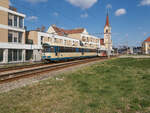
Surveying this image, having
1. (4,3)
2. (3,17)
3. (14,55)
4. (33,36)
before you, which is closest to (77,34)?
(33,36)

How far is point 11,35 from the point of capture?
2530 cm

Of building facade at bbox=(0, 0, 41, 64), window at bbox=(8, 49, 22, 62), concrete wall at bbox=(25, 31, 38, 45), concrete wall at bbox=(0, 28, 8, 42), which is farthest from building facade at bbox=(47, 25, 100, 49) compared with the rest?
concrete wall at bbox=(0, 28, 8, 42)

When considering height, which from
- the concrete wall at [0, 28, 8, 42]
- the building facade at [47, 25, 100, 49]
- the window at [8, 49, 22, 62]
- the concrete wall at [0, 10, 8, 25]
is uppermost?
the building facade at [47, 25, 100, 49]

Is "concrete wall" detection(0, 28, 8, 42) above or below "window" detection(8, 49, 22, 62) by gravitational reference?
above

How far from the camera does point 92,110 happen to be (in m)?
3.94

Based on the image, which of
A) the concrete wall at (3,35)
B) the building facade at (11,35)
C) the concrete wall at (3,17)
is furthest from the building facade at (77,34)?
the concrete wall at (3,35)

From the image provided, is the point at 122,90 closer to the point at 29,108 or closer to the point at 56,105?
the point at 56,105

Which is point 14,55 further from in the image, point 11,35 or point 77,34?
point 77,34

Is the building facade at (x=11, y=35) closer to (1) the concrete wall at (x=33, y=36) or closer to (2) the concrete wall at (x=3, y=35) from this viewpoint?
(2) the concrete wall at (x=3, y=35)

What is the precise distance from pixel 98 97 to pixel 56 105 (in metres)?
1.72

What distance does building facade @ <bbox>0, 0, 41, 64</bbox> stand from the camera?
23117mm

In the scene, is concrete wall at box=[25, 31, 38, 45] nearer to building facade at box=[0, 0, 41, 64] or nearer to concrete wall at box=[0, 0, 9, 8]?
building facade at box=[0, 0, 41, 64]

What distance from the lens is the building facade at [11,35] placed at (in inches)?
910

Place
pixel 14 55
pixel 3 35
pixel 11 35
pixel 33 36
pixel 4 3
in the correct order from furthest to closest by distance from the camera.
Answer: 1. pixel 33 36
2. pixel 11 35
3. pixel 14 55
4. pixel 4 3
5. pixel 3 35
